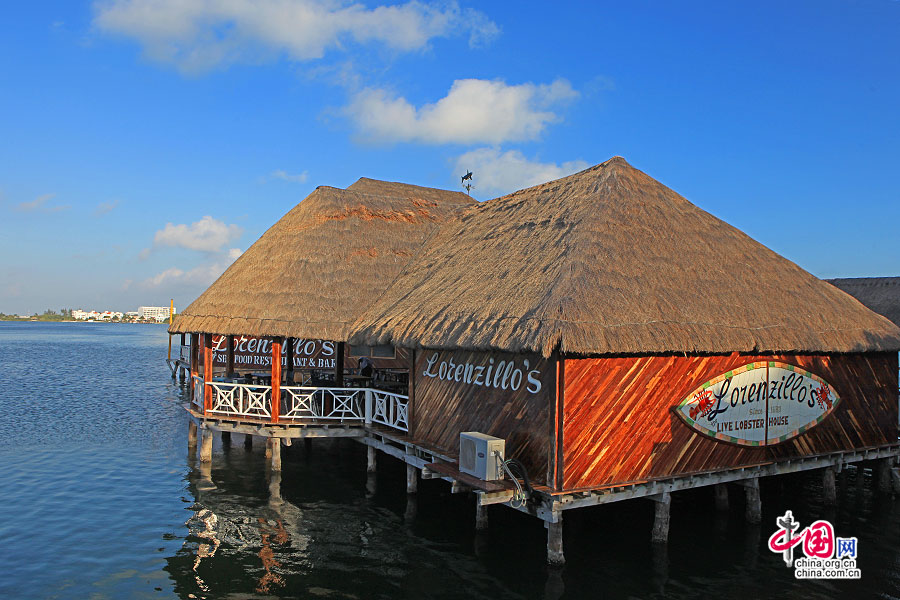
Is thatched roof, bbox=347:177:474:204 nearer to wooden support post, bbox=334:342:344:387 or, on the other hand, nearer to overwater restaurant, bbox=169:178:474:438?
→ overwater restaurant, bbox=169:178:474:438

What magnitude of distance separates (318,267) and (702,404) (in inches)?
432

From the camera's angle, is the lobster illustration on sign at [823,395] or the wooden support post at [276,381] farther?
the wooden support post at [276,381]

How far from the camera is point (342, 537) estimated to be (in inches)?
512

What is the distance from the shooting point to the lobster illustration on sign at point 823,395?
565 inches

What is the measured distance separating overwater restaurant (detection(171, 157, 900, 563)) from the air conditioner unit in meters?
0.03

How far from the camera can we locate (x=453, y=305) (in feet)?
45.0

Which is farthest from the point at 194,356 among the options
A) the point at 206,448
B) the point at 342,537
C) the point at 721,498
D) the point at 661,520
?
the point at 721,498

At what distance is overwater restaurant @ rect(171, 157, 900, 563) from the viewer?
10984 mm

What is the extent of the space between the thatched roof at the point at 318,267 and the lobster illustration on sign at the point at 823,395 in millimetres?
11365

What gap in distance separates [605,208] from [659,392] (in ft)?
13.8

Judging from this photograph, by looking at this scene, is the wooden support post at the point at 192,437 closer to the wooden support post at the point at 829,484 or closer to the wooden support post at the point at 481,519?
the wooden support post at the point at 481,519

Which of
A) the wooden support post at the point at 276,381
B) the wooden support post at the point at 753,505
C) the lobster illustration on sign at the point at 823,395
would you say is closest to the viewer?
the wooden support post at the point at 753,505

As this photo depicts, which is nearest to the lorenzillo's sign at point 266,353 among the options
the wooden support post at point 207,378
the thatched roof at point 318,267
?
the thatched roof at point 318,267

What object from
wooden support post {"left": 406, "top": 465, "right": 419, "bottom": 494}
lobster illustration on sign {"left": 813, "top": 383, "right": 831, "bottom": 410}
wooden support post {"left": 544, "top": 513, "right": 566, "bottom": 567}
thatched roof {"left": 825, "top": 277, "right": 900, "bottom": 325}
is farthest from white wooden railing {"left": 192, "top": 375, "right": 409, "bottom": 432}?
thatched roof {"left": 825, "top": 277, "right": 900, "bottom": 325}
